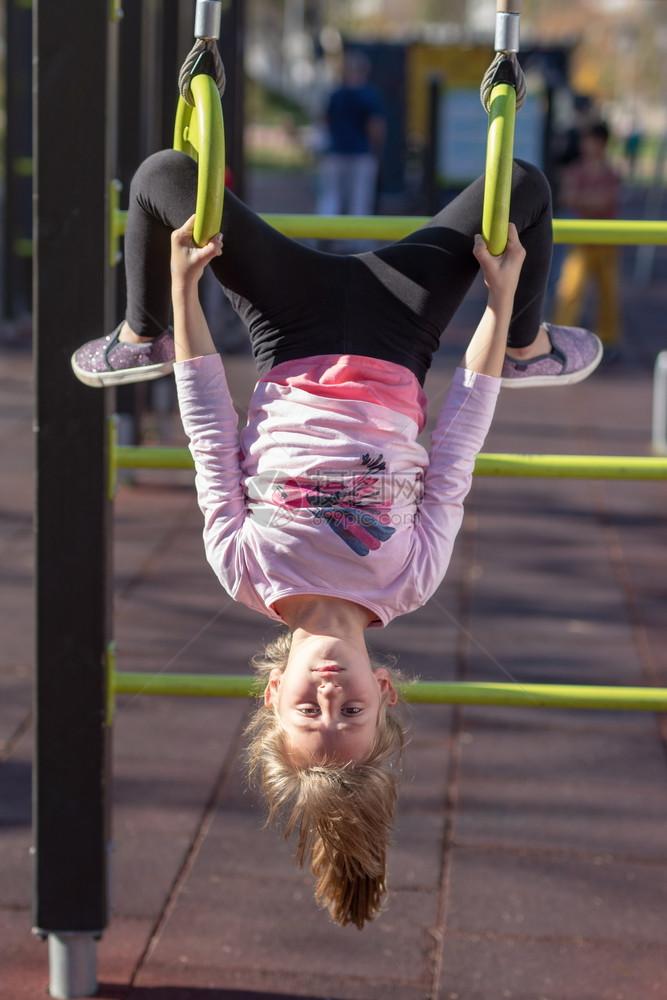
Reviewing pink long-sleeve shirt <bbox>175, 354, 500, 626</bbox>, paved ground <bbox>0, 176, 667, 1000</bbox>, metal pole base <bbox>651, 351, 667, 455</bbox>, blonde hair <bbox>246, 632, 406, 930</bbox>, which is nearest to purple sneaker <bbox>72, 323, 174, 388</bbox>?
pink long-sleeve shirt <bbox>175, 354, 500, 626</bbox>

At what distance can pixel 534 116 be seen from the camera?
11.1 meters

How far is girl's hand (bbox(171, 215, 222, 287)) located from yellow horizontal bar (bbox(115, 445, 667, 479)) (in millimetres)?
405

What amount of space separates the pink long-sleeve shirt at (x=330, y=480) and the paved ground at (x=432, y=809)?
917 mm

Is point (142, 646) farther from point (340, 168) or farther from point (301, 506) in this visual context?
point (340, 168)

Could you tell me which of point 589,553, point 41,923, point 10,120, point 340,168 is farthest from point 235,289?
point 340,168

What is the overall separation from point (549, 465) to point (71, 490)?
2.60 feet

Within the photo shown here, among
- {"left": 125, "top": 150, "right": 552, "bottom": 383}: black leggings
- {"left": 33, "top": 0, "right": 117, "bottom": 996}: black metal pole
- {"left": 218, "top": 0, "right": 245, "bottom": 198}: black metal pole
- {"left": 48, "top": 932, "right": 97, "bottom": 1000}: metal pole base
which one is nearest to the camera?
{"left": 125, "top": 150, "right": 552, "bottom": 383}: black leggings

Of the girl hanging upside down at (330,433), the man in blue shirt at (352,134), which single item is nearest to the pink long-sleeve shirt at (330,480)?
the girl hanging upside down at (330,433)

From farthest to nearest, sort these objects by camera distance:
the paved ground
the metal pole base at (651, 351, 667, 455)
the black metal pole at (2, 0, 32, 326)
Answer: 1. the black metal pole at (2, 0, 32, 326)
2. the metal pole base at (651, 351, 667, 455)
3. the paved ground

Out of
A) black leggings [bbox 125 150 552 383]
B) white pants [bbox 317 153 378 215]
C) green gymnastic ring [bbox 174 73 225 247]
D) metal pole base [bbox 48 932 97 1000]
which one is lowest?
metal pole base [bbox 48 932 97 1000]

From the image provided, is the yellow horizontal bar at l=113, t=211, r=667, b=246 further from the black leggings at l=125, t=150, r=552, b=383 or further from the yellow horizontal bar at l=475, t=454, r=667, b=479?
the yellow horizontal bar at l=475, t=454, r=667, b=479

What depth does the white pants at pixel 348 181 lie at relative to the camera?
977cm

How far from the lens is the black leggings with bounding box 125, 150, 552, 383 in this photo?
5.97 ft

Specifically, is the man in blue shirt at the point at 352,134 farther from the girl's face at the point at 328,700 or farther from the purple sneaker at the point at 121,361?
the girl's face at the point at 328,700
